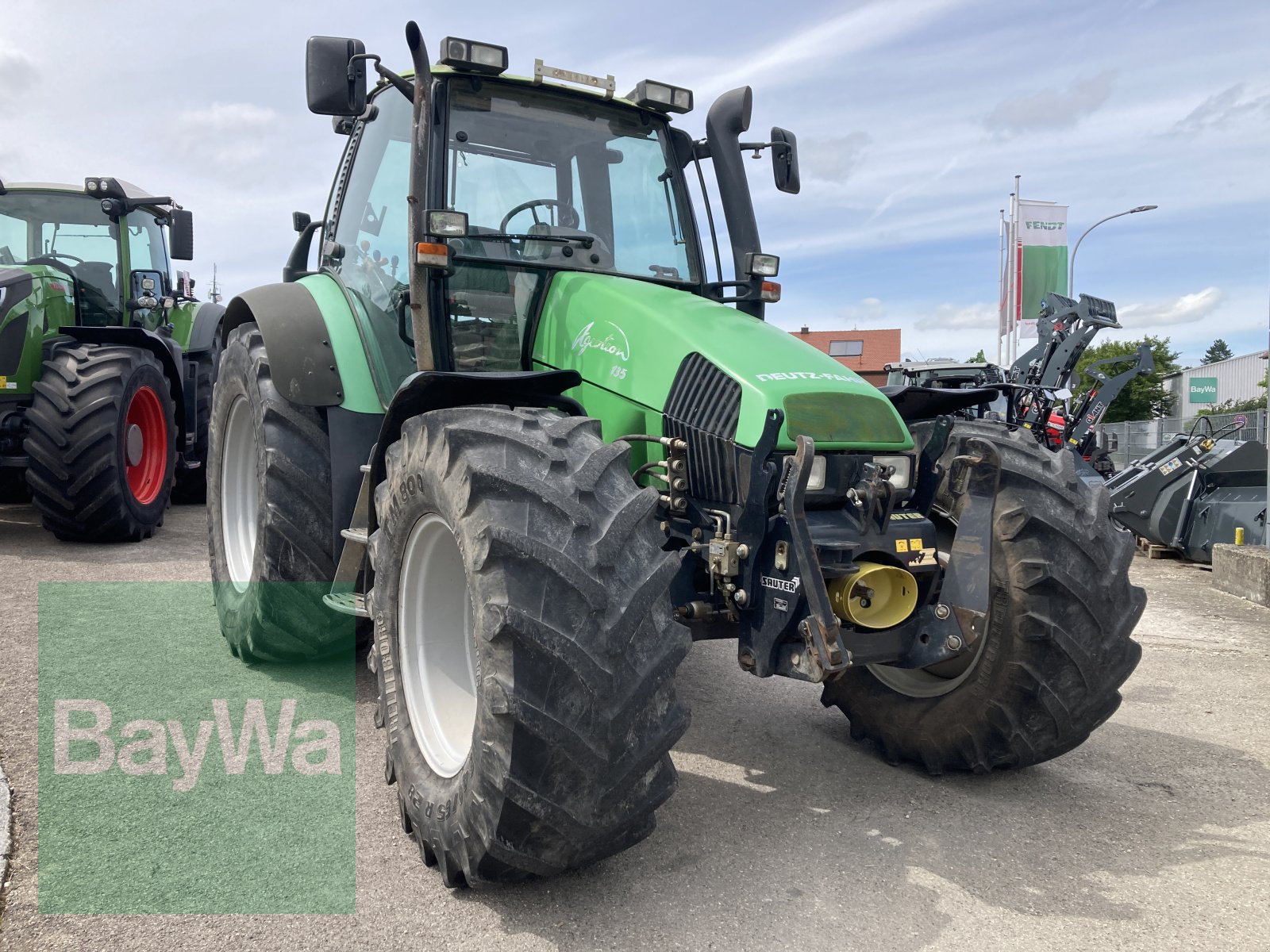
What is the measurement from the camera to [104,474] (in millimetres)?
7531

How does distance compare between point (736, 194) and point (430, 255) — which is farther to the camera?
point (736, 194)

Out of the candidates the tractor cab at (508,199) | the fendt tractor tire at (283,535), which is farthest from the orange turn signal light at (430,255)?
the fendt tractor tire at (283,535)

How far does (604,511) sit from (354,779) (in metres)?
1.66

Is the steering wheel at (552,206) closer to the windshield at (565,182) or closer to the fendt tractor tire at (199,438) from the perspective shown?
the windshield at (565,182)

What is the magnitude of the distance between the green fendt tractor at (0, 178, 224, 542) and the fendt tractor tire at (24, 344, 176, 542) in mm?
10

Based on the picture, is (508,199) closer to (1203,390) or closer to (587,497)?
(587,497)

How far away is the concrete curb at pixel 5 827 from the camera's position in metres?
2.79

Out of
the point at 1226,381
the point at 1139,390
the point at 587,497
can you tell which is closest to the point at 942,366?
the point at 587,497

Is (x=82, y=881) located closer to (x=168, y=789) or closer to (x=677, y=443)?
(x=168, y=789)

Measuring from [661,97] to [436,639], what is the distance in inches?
100

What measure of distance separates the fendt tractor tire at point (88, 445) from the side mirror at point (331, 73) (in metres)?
4.94

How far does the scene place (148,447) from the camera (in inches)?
348

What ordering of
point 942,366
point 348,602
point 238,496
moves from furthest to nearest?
point 942,366 → point 238,496 → point 348,602

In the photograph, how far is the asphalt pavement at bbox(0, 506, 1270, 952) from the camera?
2625mm
